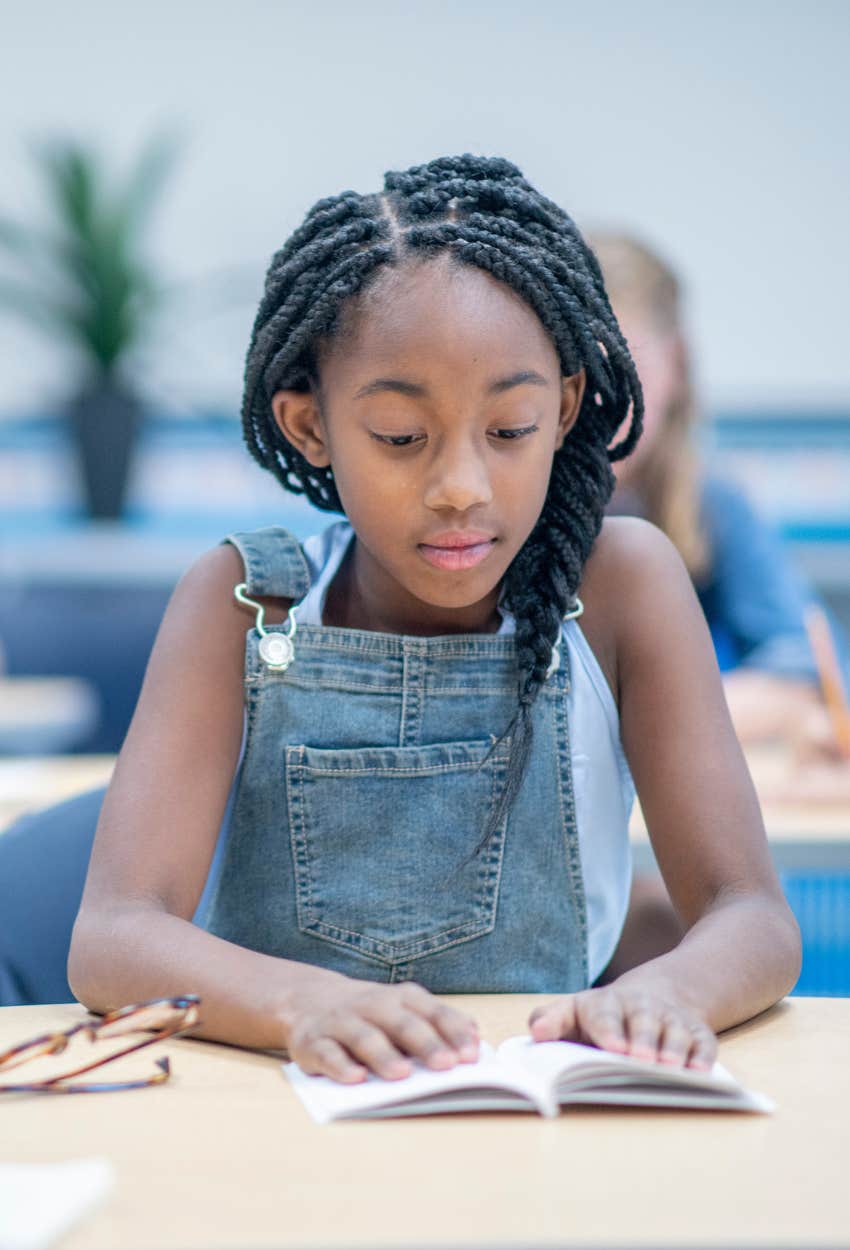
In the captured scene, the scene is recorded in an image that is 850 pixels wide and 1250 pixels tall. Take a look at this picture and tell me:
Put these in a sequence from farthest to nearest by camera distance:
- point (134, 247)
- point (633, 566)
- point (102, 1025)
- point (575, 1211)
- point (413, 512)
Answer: point (134, 247) → point (633, 566) → point (413, 512) → point (102, 1025) → point (575, 1211)

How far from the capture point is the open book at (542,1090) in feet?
2.63

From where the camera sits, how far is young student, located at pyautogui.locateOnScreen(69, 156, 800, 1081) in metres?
1.12

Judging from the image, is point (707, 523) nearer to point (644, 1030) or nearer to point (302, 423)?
point (302, 423)

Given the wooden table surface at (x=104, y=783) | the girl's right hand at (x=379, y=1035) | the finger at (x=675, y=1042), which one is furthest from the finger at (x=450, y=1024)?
the wooden table surface at (x=104, y=783)

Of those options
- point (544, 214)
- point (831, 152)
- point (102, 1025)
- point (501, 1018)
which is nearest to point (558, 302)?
point (544, 214)

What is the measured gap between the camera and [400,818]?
1.22m

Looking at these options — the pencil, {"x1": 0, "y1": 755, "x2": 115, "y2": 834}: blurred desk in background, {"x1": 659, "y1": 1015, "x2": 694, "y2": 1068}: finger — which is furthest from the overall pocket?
the pencil

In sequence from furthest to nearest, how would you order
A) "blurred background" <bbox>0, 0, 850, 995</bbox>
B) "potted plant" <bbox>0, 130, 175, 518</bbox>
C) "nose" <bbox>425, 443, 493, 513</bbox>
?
"blurred background" <bbox>0, 0, 850, 995</bbox>
"potted plant" <bbox>0, 130, 175, 518</bbox>
"nose" <bbox>425, 443, 493, 513</bbox>

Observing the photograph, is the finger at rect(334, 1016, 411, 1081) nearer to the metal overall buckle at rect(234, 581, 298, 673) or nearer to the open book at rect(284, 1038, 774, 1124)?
the open book at rect(284, 1038, 774, 1124)

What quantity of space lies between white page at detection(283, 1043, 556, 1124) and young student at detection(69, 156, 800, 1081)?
9.5 inches

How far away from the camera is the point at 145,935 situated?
3.45 feet

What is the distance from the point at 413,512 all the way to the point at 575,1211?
593 millimetres

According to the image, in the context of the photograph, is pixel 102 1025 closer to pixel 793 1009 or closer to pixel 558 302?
pixel 793 1009

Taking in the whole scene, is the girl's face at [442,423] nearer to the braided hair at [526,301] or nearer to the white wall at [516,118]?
the braided hair at [526,301]
